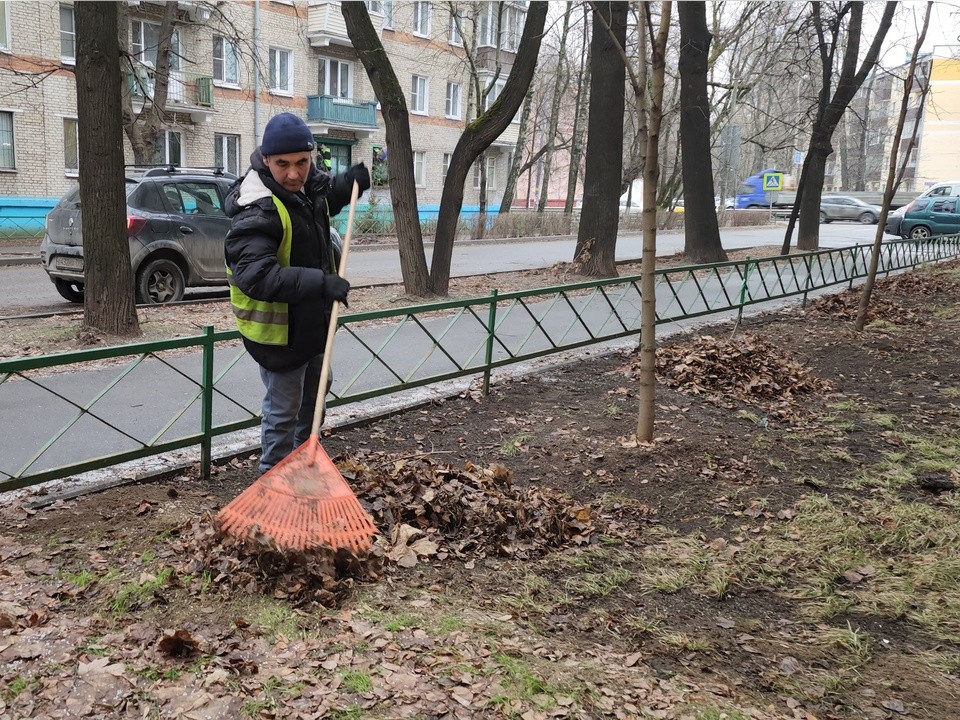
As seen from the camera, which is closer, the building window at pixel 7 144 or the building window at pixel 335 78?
the building window at pixel 7 144

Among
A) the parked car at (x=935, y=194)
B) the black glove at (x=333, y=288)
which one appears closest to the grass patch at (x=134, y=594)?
the black glove at (x=333, y=288)

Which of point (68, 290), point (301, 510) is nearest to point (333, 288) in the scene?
point (301, 510)

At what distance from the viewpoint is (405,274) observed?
40.3 ft

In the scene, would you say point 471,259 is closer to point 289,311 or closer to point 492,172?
point 289,311

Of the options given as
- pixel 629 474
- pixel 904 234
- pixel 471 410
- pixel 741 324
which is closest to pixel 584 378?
pixel 471 410

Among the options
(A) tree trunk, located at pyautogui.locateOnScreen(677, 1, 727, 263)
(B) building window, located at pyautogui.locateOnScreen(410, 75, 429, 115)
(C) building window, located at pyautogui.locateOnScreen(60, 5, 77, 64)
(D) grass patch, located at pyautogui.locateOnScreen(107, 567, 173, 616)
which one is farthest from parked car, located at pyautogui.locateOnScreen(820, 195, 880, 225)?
(D) grass patch, located at pyautogui.locateOnScreen(107, 567, 173, 616)

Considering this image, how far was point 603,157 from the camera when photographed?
48.1 ft

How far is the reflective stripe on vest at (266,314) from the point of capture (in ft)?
12.7

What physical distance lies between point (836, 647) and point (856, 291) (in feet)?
37.9

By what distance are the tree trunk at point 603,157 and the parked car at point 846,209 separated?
32.6 meters

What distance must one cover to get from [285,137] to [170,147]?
26766 millimetres

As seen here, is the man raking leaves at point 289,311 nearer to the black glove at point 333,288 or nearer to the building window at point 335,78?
the black glove at point 333,288

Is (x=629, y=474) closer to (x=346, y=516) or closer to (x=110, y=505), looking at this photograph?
(x=346, y=516)

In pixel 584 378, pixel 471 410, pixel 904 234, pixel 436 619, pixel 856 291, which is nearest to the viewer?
pixel 436 619
